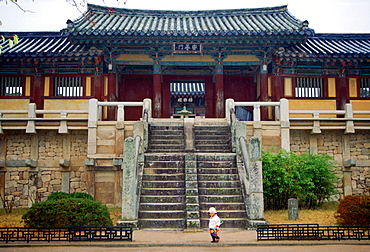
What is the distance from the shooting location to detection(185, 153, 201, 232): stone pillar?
36.2ft

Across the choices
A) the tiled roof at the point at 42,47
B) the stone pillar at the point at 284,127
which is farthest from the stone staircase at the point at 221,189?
the tiled roof at the point at 42,47

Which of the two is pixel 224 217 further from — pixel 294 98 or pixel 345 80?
pixel 345 80

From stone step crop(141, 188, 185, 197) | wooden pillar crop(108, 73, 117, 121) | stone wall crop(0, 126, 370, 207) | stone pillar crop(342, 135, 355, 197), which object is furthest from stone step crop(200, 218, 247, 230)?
wooden pillar crop(108, 73, 117, 121)

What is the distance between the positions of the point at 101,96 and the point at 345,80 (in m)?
11.5

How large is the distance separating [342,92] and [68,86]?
42.2 ft

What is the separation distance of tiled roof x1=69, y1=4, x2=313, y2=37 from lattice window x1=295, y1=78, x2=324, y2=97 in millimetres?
2472

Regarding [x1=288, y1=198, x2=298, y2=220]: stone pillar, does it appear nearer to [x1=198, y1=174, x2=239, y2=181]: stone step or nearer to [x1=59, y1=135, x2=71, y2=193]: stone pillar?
[x1=198, y1=174, x2=239, y2=181]: stone step

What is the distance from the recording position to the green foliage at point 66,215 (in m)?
10.5

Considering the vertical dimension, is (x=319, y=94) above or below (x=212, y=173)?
above

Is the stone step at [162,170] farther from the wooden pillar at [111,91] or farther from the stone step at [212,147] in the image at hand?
the wooden pillar at [111,91]

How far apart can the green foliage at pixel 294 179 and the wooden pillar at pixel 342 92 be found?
221 inches

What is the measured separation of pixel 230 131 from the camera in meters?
15.5

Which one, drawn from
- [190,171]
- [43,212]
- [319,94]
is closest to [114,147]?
[190,171]

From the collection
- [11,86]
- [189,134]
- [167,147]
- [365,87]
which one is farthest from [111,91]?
[365,87]
